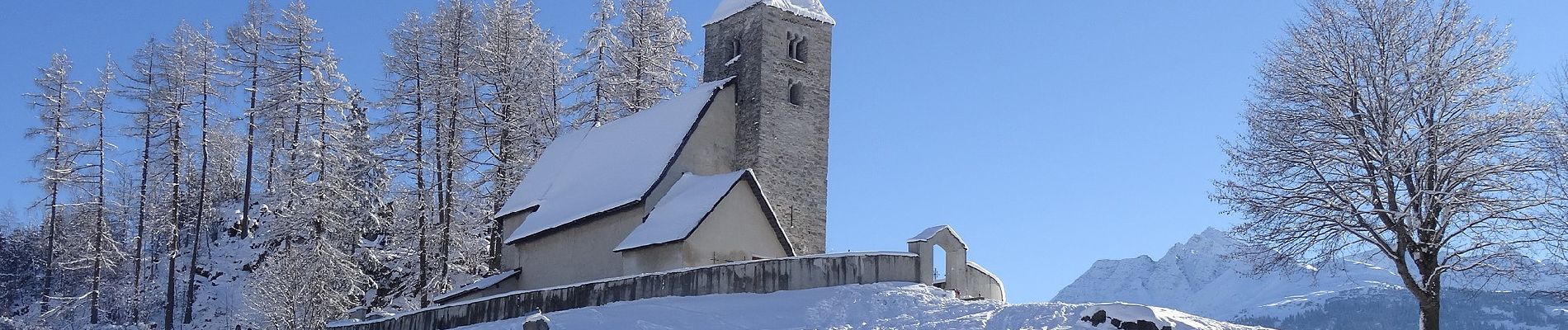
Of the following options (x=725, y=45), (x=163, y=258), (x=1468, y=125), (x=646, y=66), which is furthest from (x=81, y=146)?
(x=1468, y=125)

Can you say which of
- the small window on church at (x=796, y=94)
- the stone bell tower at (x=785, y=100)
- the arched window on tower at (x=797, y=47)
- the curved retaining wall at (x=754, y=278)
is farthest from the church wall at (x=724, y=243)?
the arched window on tower at (x=797, y=47)

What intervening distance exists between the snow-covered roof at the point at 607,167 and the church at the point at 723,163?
6 cm

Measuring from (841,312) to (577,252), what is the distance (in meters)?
12.5

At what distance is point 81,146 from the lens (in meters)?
46.0

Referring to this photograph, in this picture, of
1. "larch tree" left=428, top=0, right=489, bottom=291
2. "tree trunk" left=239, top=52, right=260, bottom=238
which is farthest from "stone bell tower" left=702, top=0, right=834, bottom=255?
"tree trunk" left=239, top=52, right=260, bottom=238

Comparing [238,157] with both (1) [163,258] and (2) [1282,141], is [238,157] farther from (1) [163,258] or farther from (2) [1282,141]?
(2) [1282,141]

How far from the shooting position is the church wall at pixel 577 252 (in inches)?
1267

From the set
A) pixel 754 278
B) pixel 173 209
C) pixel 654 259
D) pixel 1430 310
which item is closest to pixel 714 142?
pixel 654 259

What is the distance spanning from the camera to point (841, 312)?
22.6m

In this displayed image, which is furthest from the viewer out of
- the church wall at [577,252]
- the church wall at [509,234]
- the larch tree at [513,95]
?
the larch tree at [513,95]

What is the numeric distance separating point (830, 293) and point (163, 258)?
38602mm

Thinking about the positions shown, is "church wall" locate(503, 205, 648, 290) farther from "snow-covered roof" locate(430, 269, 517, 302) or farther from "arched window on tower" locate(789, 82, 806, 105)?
"arched window on tower" locate(789, 82, 806, 105)

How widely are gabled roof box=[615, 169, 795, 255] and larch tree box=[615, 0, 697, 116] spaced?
16328 mm

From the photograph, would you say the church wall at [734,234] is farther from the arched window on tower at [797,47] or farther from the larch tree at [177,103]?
the larch tree at [177,103]
